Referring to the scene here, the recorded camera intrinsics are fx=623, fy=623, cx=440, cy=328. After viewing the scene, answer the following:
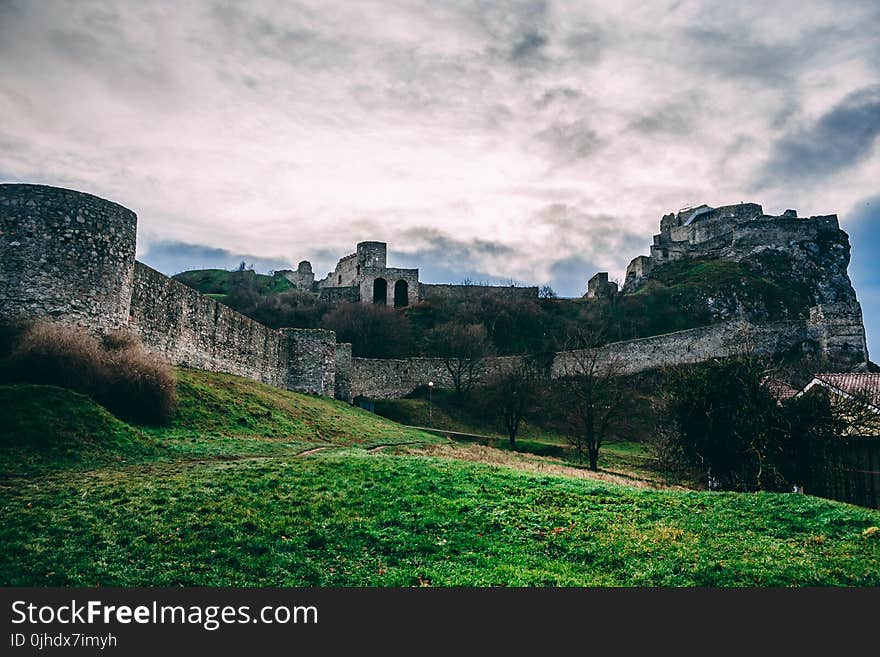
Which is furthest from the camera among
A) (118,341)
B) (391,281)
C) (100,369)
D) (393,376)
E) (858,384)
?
(391,281)

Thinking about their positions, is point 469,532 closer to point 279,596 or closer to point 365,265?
point 279,596

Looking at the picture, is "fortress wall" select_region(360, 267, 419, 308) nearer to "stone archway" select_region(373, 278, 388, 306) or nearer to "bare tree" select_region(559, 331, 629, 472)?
"stone archway" select_region(373, 278, 388, 306)

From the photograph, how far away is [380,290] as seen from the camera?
213 ft

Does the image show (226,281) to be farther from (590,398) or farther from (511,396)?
(590,398)

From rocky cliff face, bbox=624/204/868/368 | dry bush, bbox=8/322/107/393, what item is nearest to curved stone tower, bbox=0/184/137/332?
dry bush, bbox=8/322/107/393

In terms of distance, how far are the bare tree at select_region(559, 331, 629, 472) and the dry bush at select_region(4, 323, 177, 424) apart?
1701 centimetres

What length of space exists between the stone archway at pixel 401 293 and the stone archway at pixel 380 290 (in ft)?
3.40

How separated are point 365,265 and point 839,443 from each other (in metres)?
56.4

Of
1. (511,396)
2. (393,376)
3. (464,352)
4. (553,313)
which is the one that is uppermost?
(553,313)

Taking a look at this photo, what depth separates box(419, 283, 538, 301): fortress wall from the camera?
65.1 metres

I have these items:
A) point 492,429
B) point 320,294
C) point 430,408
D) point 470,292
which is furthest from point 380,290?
point 492,429

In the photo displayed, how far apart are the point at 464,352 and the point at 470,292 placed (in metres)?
17.2

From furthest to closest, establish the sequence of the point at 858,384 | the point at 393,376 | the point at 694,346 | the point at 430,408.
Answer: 1. the point at 694,346
2. the point at 393,376
3. the point at 430,408
4. the point at 858,384

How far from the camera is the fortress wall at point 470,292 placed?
2564 inches
